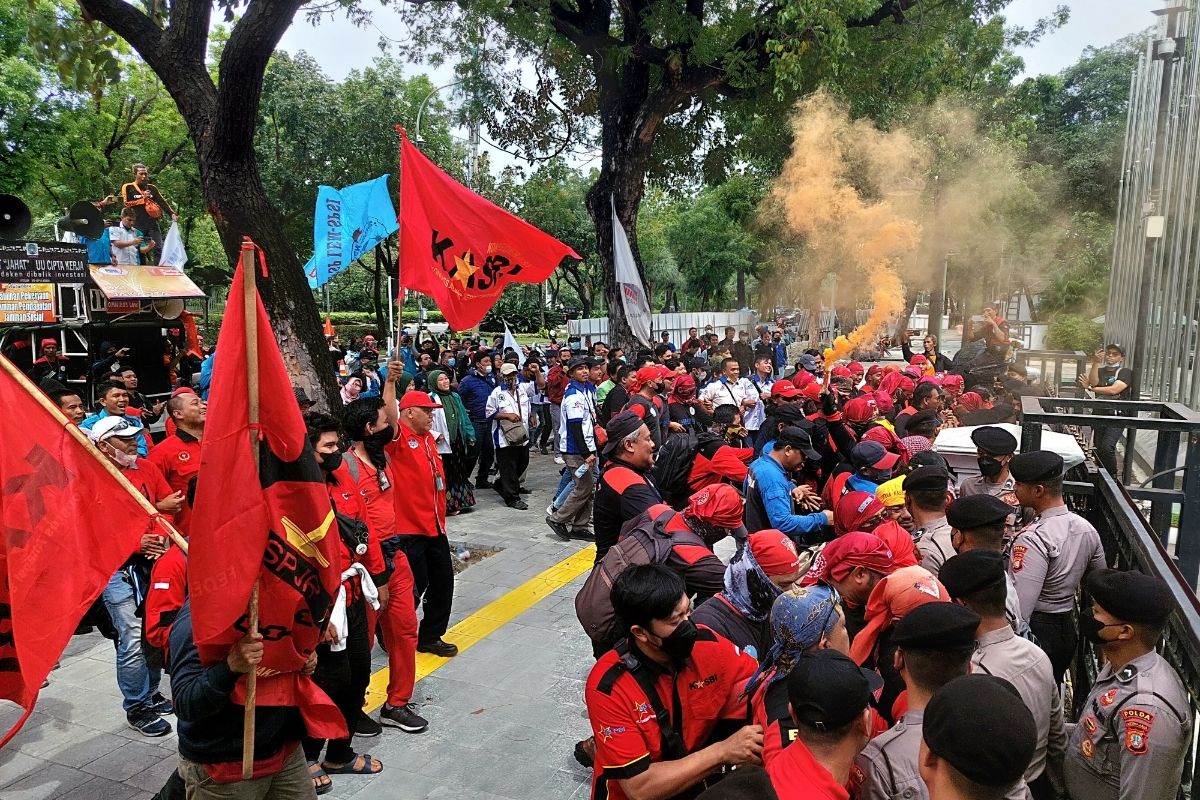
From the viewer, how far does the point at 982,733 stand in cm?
182

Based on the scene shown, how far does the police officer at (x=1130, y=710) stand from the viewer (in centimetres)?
261

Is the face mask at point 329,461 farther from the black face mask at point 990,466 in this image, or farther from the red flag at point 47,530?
the black face mask at point 990,466

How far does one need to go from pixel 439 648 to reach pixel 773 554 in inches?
133

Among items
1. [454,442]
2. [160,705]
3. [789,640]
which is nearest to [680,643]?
[789,640]

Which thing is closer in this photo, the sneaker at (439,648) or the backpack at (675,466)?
the backpack at (675,466)

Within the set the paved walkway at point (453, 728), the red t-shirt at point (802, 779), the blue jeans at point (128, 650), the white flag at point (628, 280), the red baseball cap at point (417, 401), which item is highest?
the white flag at point (628, 280)

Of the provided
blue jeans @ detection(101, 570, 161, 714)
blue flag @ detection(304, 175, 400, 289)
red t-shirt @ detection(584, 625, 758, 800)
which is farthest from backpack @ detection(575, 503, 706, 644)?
blue flag @ detection(304, 175, 400, 289)

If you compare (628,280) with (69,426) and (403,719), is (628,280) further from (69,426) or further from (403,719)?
Answer: (69,426)

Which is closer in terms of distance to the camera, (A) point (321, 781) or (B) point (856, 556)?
(B) point (856, 556)

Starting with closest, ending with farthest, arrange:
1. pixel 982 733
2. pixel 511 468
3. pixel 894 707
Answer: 1. pixel 982 733
2. pixel 894 707
3. pixel 511 468

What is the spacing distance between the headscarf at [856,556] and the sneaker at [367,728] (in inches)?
110

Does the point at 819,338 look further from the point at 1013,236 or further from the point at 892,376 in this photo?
the point at 892,376

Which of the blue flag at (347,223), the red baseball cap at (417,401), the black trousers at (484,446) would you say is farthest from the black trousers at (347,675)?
the black trousers at (484,446)

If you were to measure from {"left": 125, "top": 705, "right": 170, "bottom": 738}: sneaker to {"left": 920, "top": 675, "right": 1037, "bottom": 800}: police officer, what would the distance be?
4.41 meters
